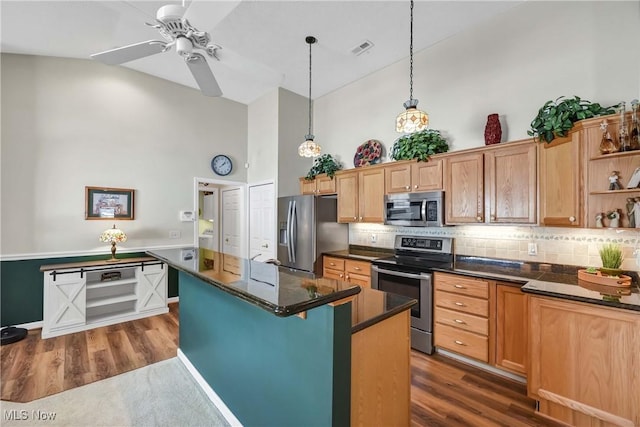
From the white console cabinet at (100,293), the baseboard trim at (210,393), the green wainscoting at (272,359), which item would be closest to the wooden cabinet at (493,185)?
the green wainscoting at (272,359)

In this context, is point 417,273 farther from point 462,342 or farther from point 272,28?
point 272,28

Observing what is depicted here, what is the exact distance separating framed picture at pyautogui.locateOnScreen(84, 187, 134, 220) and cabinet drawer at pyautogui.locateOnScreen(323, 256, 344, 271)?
3023 millimetres

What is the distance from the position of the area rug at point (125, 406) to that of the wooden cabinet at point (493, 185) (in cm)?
281

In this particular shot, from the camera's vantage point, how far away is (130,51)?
1938 mm

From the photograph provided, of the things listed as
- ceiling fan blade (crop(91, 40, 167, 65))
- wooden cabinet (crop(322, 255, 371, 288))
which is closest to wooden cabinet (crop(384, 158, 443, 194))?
wooden cabinet (crop(322, 255, 371, 288))

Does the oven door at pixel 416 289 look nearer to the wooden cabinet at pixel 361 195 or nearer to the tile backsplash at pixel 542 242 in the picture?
the tile backsplash at pixel 542 242

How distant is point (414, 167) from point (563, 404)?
2.37 m

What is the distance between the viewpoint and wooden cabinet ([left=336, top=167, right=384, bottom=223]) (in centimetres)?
361

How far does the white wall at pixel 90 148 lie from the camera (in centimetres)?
342

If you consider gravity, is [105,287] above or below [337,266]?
below

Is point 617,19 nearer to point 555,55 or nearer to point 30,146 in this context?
point 555,55

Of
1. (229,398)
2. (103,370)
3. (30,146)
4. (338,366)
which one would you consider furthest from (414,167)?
(30,146)

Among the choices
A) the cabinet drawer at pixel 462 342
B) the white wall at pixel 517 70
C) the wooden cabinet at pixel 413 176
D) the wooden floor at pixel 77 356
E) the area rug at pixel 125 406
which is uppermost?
the white wall at pixel 517 70

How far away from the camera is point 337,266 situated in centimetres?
380
